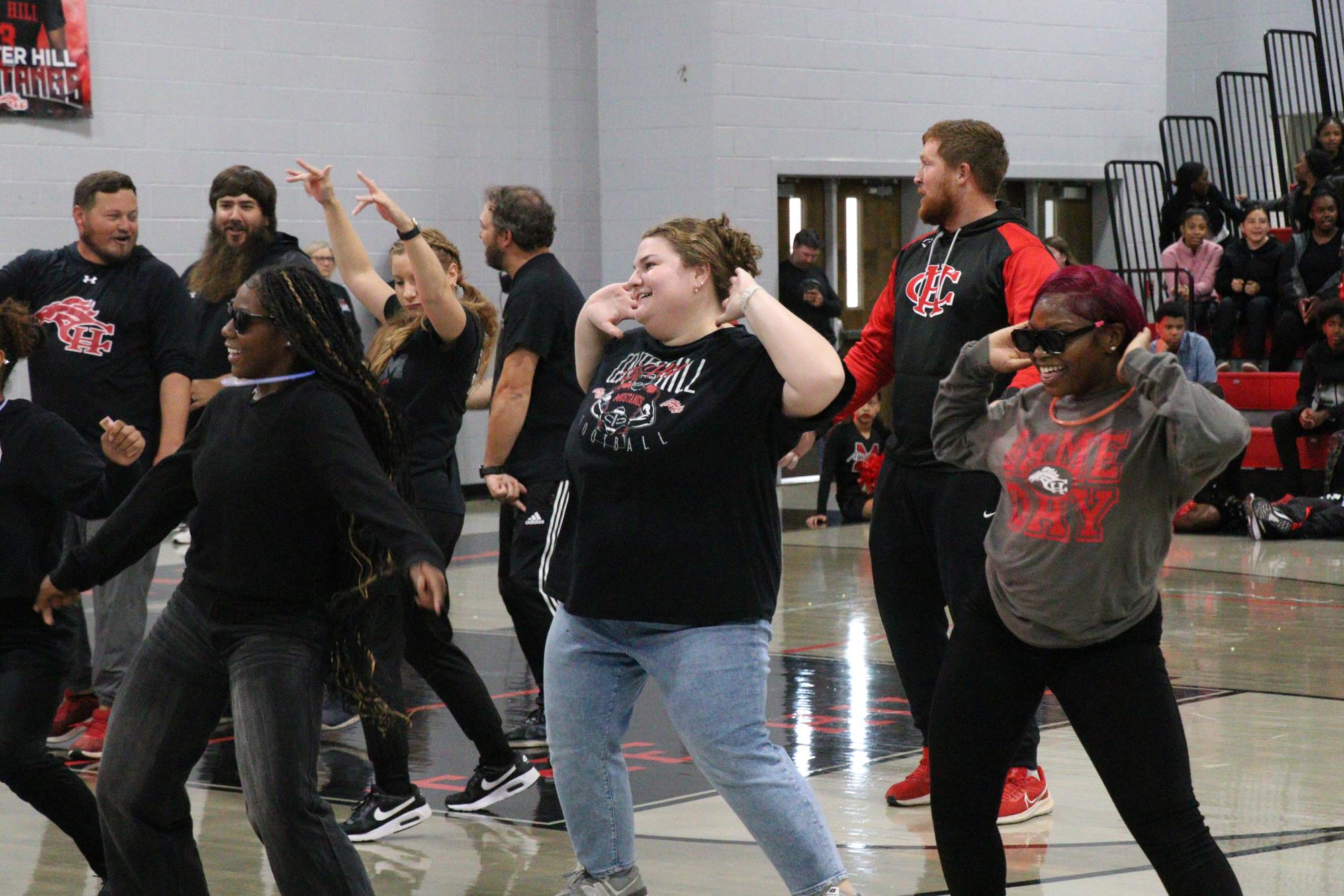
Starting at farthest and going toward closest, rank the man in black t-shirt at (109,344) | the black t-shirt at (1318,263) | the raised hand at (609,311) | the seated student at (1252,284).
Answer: the seated student at (1252,284)
the black t-shirt at (1318,263)
the man in black t-shirt at (109,344)
the raised hand at (609,311)

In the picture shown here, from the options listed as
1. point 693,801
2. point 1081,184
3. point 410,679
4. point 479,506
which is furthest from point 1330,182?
point 693,801

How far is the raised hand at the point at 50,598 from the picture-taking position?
14.1 feet

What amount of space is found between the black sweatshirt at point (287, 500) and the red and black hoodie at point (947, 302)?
1764 millimetres

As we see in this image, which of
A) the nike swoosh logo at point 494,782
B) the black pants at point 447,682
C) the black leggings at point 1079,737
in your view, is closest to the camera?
the black leggings at point 1079,737

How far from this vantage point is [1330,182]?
15.8 m

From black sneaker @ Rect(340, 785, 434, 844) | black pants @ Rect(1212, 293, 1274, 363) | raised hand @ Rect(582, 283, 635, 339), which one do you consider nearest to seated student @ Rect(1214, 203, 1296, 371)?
black pants @ Rect(1212, 293, 1274, 363)

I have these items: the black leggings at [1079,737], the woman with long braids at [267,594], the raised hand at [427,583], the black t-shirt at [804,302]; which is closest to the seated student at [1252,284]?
the black t-shirt at [804,302]

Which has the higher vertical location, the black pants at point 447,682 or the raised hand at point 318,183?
the raised hand at point 318,183

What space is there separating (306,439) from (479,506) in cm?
1125

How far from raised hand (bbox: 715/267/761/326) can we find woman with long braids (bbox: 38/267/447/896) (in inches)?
34.9

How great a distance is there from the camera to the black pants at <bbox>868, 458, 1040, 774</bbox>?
526 centimetres

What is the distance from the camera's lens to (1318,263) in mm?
15406

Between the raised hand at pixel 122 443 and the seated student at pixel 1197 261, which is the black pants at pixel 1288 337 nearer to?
the seated student at pixel 1197 261

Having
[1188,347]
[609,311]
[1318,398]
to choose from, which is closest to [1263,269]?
[1188,347]
